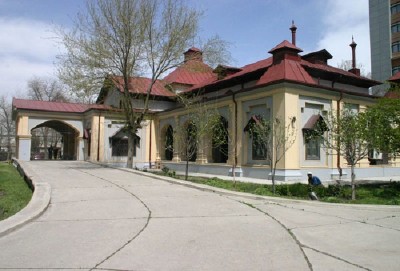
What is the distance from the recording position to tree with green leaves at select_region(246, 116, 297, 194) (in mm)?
15992

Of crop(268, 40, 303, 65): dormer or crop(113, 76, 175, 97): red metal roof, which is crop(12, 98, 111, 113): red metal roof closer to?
crop(113, 76, 175, 97): red metal roof

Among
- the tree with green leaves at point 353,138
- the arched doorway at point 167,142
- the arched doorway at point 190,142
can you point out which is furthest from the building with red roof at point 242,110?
the tree with green leaves at point 353,138

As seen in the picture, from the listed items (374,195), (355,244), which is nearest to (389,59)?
(374,195)

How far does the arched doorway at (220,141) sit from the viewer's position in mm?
22469

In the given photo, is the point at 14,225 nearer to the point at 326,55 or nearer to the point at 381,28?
the point at 326,55

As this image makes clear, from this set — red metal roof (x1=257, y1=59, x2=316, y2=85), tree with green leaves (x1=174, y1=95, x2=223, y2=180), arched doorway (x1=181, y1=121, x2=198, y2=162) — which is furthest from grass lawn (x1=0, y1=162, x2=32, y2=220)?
red metal roof (x1=257, y1=59, x2=316, y2=85)

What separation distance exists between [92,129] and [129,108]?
8.58m

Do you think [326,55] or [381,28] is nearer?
[326,55]

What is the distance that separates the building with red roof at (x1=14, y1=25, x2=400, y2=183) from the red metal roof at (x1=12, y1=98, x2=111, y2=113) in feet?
0.28

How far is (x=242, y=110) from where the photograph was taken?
72.0ft

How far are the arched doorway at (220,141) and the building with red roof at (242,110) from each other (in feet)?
0.29

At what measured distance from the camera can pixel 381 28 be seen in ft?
191

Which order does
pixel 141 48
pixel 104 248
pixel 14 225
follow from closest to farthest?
pixel 104 248 < pixel 14 225 < pixel 141 48

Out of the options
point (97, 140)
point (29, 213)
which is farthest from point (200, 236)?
point (97, 140)
